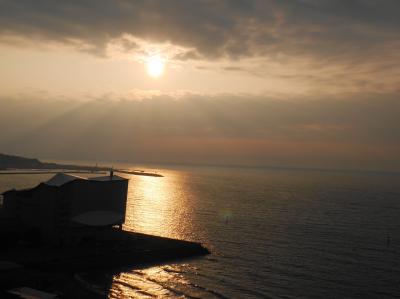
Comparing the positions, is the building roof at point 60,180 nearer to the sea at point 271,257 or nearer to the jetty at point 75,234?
the jetty at point 75,234

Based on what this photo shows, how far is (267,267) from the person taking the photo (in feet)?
200

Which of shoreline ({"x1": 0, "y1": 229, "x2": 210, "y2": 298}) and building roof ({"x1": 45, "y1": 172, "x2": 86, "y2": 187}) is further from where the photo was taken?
building roof ({"x1": 45, "y1": 172, "x2": 86, "y2": 187})

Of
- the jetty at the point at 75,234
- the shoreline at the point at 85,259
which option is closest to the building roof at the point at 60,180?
the jetty at the point at 75,234

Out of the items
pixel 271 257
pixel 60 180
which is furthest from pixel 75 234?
pixel 271 257

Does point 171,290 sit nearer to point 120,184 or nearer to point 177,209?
point 120,184

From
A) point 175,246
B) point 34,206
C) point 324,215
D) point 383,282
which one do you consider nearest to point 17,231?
point 34,206

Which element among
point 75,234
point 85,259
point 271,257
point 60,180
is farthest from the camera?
point 271,257

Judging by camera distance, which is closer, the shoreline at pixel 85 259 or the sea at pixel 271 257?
the shoreline at pixel 85 259

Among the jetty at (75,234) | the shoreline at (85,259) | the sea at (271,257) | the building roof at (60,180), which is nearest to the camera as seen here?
the shoreline at (85,259)

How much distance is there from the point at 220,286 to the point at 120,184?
25940mm

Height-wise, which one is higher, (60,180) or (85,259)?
(60,180)

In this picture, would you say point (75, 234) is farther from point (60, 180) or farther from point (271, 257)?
point (271, 257)

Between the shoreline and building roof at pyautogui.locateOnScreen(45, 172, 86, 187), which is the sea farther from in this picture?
building roof at pyautogui.locateOnScreen(45, 172, 86, 187)

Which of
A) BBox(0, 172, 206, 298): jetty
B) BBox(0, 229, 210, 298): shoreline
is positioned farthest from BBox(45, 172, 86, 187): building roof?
BBox(0, 229, 210, 298): shoreline
